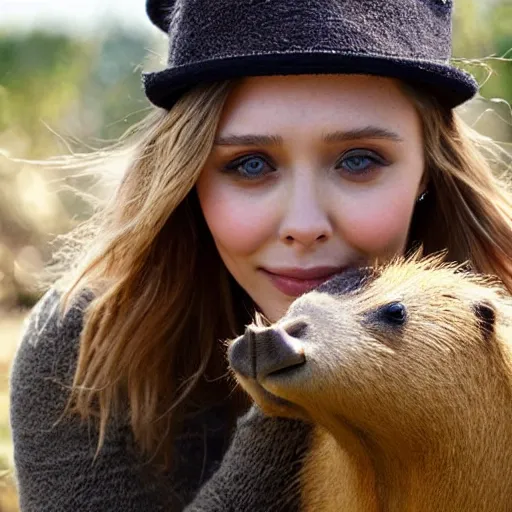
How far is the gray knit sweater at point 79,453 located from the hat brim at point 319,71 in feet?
2.12

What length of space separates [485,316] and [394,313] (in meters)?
0.18

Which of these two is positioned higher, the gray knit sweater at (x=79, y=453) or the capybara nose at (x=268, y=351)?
the capybara nose at (x=268, y=351)

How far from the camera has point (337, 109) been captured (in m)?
2.06

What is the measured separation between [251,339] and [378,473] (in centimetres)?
41

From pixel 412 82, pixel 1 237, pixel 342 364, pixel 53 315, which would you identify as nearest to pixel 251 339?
pixel 342 364

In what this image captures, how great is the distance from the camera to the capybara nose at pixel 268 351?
58.4 inches

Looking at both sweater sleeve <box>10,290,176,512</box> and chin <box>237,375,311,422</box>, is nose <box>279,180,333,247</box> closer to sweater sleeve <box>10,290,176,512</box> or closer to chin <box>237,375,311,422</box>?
chin <box>237,375,311,422</box>

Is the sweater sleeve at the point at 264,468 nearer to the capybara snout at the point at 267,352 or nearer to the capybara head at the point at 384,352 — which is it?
the capybara head at the point at 384,352

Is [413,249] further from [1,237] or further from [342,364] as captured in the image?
[1,237]

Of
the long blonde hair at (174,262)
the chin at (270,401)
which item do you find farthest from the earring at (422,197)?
the chin at (270,401)

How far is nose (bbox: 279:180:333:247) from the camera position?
2.01 m

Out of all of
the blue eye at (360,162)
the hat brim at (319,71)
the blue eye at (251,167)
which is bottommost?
the blue eye at (251,167)

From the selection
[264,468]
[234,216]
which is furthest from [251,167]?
[264,468]

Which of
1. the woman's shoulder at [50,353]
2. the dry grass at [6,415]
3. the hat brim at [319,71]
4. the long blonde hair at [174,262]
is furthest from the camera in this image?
the dry grass at [6,415]
